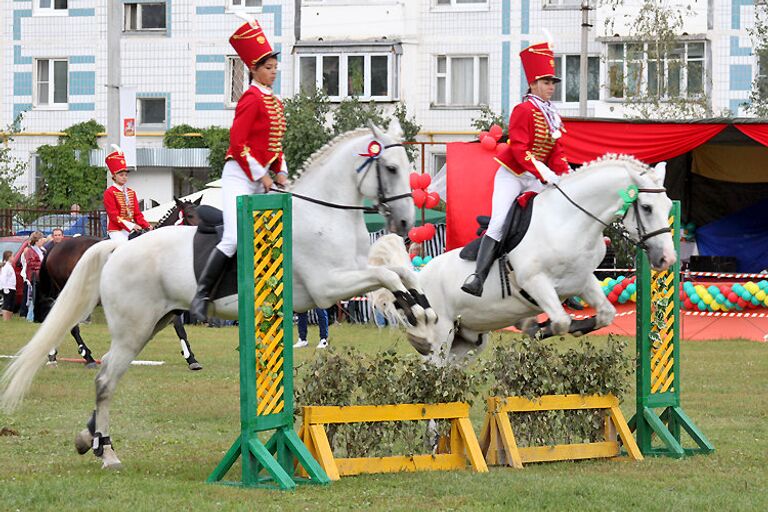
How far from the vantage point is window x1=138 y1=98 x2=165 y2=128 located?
43.7 meters

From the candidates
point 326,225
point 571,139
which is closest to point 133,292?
point 326,225

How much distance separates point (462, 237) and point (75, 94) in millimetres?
23957

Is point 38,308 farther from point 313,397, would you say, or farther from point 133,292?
point 313,397

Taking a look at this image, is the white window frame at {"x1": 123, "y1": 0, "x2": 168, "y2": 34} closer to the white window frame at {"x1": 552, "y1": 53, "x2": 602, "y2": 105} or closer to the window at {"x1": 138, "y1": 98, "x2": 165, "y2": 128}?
Answer: the window at {"x1": 138, "y1": 98, "x2": 165, "y2": 128}

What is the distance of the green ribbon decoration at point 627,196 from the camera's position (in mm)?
10539

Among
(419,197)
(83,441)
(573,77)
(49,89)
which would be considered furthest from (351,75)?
(83,441)

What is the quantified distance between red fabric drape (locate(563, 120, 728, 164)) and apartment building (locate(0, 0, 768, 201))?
13.9 meters

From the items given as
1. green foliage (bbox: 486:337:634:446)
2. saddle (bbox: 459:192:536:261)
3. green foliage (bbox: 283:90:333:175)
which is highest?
green foliage (bbox: 283:90:333:175)

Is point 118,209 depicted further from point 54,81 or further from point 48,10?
point 48,10

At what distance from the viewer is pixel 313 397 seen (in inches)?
367

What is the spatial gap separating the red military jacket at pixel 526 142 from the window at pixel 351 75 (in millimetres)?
29524

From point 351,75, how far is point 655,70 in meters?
9.30

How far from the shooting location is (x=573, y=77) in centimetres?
4066

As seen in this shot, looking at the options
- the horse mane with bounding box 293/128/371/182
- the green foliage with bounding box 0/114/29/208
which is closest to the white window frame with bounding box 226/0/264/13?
the green foliage with bounding box 0/114/29/208
